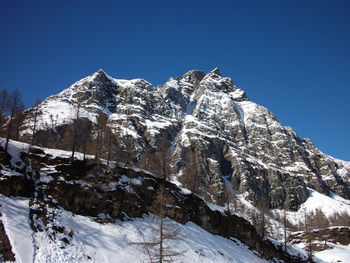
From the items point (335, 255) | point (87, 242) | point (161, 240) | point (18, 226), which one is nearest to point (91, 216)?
point (87, 242)

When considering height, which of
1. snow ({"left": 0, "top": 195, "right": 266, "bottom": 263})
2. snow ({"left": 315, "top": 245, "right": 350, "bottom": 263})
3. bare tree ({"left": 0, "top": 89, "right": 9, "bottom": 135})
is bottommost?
snow ({"left": 315, "top": 245, "right": 350, "bottom": 263})

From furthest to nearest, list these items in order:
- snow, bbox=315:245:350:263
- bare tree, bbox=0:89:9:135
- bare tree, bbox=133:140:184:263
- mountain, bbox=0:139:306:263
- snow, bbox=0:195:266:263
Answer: snow, bbox=315:245:350:263 < bare tree, bbox=0:89:9:135 < mountain, bbox=0:139:306:263 < snow, bbox=0:195:266:263 < bare tree, bbox=133:140:184:263

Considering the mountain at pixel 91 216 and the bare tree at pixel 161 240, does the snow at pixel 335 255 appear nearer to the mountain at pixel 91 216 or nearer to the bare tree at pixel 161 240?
the mountain at pixel 91 216

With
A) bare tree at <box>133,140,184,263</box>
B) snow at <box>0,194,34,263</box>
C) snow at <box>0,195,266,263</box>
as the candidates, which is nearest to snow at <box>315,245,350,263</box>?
snow at <box>0,195,266,263</box>

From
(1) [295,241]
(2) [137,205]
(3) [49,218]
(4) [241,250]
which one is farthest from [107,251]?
(1) [295,241]

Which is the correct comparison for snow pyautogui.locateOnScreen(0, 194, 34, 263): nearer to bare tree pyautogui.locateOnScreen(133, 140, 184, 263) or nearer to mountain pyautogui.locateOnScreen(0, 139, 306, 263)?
mountain pyautogui.locateOnScreen(0, 139, 306, 263)

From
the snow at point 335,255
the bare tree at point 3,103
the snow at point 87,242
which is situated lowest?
the snow at point 335,255

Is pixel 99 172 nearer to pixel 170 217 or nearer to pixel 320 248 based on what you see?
pixel 170 217

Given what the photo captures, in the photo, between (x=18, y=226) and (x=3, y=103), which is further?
(x=3, y=103)

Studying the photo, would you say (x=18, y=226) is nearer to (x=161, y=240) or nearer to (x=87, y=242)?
(x=87, y=242)

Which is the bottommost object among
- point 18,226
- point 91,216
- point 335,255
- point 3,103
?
point 335,255

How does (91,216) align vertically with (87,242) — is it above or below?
above

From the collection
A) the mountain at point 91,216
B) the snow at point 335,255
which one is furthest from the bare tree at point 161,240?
the snow at point 335,255

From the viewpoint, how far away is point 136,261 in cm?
3244
